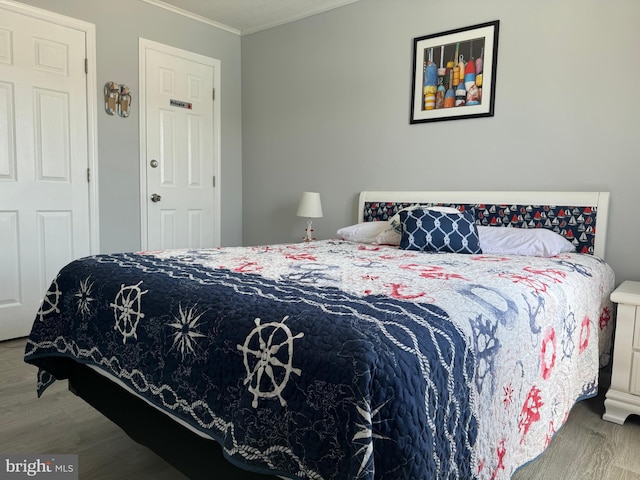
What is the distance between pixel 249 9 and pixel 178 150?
131 centimetres

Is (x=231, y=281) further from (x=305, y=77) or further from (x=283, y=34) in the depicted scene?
(x=283, y=34)

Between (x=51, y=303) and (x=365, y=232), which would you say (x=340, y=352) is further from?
(x=365, y=232)

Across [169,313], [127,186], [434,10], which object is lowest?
[169,313]

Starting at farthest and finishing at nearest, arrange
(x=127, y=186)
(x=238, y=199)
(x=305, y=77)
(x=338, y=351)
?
(x=238, y=199), (x=305, y=77), (x=127, y=186), (x=338, y=351)

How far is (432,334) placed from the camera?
39.0 inches

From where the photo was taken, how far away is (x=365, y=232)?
3053mm

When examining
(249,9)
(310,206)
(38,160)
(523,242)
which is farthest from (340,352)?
(249,9)

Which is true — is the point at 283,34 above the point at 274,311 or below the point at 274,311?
above

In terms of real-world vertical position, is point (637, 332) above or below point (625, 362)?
above

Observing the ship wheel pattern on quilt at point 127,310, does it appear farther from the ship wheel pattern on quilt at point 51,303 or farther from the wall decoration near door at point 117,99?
the wall decoration near door at point 117,99

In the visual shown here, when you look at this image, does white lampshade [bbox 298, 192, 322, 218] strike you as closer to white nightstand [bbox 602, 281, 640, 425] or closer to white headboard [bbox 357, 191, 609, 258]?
white headboard [bbox 357, 191, 609, 258]

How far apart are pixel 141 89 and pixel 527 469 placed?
3552mm

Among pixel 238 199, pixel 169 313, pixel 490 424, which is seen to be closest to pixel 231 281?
pixel 169 313

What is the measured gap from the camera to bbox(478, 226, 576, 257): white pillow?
2.36m
